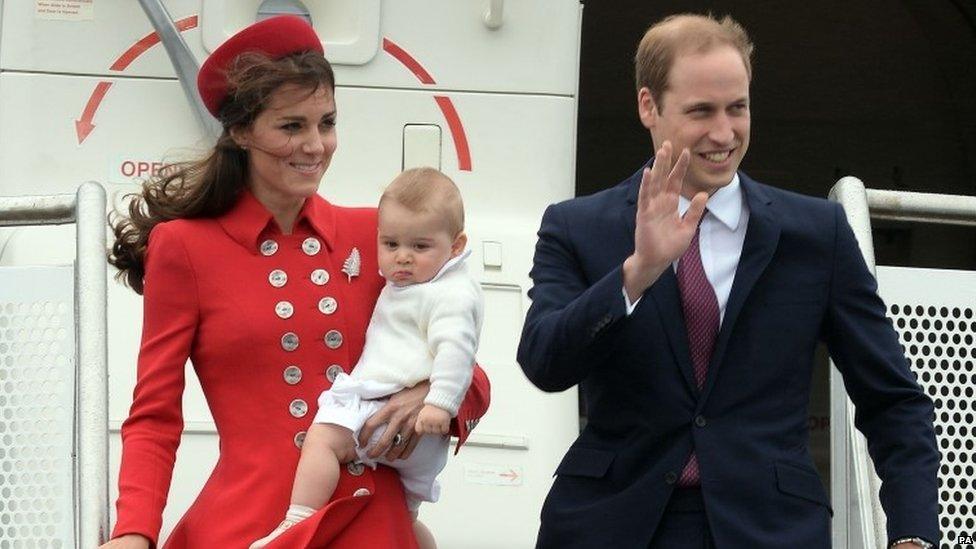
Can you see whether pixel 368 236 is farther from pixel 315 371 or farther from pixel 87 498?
pixel 87 498

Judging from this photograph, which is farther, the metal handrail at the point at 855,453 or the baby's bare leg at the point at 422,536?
the metal handrail at the point at 855,453

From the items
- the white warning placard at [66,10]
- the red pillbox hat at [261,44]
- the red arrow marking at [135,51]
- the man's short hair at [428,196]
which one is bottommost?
the man's short hair at [428,196]

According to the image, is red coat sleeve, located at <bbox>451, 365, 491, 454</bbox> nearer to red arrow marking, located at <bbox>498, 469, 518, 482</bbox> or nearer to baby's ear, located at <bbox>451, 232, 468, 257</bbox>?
baby's ear, located at <bbox>451, 232, 468, 257</bbox>

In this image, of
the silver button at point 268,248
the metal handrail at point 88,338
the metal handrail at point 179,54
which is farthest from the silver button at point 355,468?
the metal handrail at point 179,54

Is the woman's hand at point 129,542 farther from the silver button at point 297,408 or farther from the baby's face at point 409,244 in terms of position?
the baby's face at point 409,244

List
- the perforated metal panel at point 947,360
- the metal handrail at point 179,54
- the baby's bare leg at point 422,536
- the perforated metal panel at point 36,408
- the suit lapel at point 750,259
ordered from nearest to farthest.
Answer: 1. the suit lapel at point 750,259
2. the baby's bare leg at point 422,536
3. the perforated metal panel at point 36,408
4. the perforated metal panel at point 947,360
5. the metal handrail at point 179,54

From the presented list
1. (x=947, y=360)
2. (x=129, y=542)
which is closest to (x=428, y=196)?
(x=129, y=542)

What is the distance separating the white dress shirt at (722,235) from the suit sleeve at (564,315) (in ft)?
0.54

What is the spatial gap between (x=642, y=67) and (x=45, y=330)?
3.67ft

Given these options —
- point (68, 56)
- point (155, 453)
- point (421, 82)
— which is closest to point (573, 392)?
point (421, 82)

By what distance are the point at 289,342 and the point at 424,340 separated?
7.8 inches

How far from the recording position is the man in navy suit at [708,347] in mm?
2594

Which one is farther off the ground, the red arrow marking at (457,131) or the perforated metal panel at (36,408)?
the red arrow marking at (457,131)

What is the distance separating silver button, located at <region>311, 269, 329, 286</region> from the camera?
2756 mm
